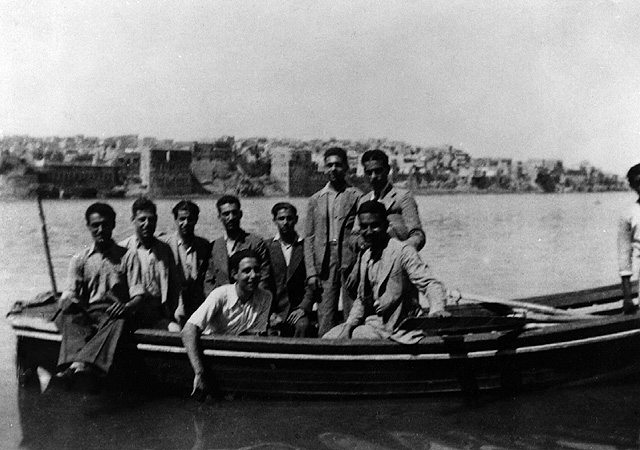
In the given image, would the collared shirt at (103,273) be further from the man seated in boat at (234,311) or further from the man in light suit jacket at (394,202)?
the man in light suit jacket at (394,202)

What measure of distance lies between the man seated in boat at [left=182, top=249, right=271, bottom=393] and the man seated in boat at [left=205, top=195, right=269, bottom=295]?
0.21m

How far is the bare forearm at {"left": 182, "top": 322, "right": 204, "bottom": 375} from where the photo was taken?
507 cm

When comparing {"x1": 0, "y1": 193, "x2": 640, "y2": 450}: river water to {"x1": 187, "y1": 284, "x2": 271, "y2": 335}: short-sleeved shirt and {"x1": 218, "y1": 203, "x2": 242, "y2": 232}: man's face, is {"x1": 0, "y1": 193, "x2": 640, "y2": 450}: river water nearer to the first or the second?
{"x1": 187, "y1": 284, "x2": 271, "y2": 335}: short-sleeved shirt

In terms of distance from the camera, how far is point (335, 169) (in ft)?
18.3

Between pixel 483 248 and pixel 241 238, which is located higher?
pixel 241 238

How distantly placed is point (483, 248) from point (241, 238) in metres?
20.6

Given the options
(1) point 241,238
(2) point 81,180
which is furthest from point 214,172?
(1) point 241,238

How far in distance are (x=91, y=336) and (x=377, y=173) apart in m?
2.75

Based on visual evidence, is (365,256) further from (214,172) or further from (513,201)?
(513,201)

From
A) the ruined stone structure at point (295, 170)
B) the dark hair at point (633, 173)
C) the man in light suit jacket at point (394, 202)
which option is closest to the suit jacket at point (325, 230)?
the man in light suit jacket at point (394, 202)

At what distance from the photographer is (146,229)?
5.36 meters

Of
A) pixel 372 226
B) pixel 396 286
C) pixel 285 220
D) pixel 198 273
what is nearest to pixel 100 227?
pixel 198 273

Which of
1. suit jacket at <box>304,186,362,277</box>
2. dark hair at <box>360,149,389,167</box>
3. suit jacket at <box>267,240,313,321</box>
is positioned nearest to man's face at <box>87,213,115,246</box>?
suit jacket at <box>267,240,313,321</box>

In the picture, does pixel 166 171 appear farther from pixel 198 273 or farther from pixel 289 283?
pixel 289 283
